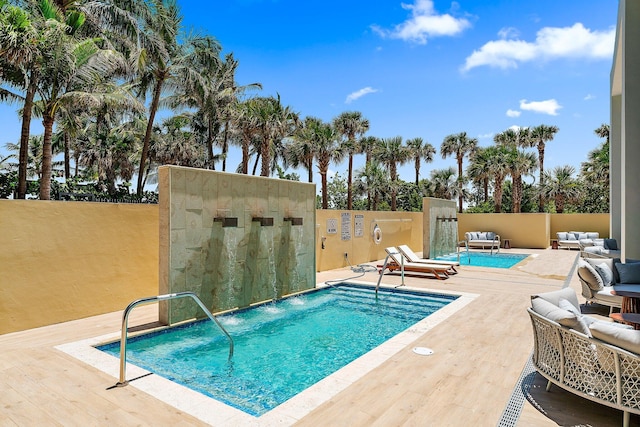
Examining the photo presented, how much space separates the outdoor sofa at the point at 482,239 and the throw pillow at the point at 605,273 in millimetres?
12508

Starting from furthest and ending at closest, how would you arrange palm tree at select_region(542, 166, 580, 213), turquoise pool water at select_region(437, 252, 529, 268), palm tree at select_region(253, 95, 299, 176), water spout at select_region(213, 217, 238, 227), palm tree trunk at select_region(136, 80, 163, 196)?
palm tree at select_region(542, 166, 580, 213) < palm tree at select_region(253, 95, 299, 176) < palm tree trunk at select_region(136, 80, 163, 196) < turquoise pool water at select_region(437, 252, 529, 268) < water spout at select_region(213, 217, 238, 227)

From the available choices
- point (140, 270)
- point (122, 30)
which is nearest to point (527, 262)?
point (140, 270)

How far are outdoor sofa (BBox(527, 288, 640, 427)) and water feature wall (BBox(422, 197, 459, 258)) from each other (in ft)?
35.6

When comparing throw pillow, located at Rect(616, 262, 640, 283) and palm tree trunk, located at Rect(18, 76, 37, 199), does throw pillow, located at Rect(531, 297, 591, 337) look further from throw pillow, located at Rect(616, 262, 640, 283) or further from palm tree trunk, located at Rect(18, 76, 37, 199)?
palm tree trunk, located at Rect(18, 76, 37, 199)

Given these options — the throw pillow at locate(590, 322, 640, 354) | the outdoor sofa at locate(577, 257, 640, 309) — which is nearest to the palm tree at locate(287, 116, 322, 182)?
the outdoor sofa at locate(577, 257, 640, 309)

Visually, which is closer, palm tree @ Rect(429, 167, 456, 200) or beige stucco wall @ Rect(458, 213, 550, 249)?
beige stucco wall @ Rect(458, 213, 550, 249)

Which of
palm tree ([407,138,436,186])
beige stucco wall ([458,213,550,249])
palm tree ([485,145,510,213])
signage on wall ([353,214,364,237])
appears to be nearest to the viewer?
signage on wall ([353,214,364,237])

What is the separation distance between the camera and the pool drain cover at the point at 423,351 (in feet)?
15.7

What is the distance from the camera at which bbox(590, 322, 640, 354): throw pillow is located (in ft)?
9.87

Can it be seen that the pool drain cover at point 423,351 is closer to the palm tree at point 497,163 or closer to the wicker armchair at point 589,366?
the wicker armchair at point 589,366

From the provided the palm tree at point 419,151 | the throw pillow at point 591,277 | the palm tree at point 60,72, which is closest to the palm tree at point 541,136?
the palm tree at point 419,151

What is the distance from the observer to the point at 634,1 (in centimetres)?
899

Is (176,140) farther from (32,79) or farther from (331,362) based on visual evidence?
(331,362)

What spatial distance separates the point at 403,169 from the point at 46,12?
31.6 metres
